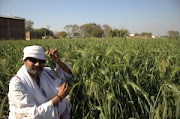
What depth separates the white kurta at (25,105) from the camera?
2.25 m

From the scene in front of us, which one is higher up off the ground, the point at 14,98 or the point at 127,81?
the point at 127,81

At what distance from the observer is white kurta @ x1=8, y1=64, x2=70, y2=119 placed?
2.25 meters

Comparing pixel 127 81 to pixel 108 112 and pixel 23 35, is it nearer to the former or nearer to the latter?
pixel 108 112

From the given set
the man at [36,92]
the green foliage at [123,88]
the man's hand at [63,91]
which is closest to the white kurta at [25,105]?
the man at [36,92]

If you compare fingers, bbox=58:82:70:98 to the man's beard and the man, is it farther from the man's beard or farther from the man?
the man's beard

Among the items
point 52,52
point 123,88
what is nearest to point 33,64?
point 52,52

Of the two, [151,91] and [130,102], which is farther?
[151,91]

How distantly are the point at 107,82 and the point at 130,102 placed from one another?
0.87ft


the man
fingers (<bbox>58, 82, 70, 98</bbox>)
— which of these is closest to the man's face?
the man

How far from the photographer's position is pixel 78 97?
8.58 ft

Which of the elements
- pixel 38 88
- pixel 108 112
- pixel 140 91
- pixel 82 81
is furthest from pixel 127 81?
pixel 38 88

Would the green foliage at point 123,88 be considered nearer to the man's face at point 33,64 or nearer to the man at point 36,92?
the man at point 36,92

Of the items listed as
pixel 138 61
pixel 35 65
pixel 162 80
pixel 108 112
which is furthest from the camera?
pixel 138 61

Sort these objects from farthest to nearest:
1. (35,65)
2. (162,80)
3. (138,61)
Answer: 1. (138,61)
2. (162,80)
3. (35,65)
